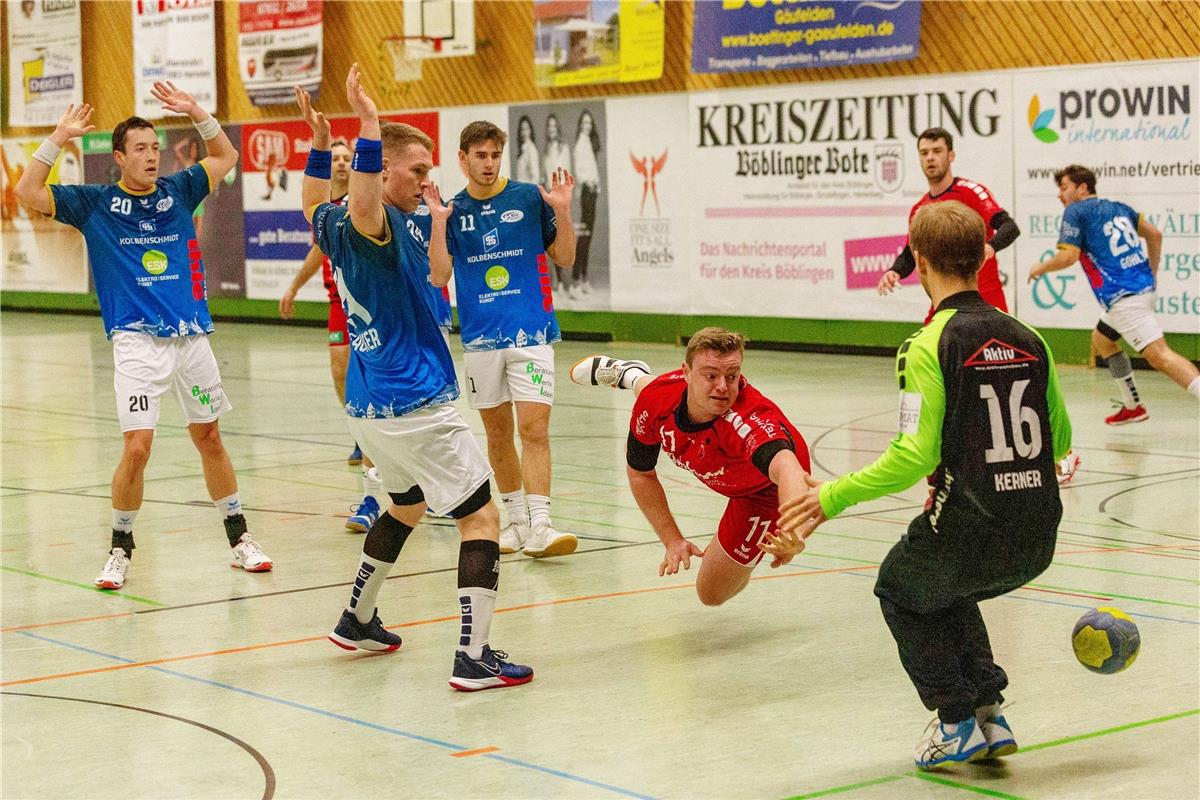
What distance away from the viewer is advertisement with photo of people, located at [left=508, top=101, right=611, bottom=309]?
856 inches

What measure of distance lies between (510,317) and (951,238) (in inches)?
161

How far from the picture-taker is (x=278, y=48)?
25.9 metres

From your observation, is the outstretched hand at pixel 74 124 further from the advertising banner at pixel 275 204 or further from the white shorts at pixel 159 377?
the advertising banner at pixel 275 204

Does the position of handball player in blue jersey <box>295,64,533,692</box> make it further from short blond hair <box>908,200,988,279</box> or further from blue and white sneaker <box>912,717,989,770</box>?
short blond hair <box>908,200,988,279</box>

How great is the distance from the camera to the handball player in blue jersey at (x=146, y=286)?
774 cm

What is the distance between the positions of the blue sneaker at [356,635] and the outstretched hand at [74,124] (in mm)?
2938

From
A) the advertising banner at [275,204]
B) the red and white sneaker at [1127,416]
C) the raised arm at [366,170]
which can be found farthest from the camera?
the advertising banner at [275,204]

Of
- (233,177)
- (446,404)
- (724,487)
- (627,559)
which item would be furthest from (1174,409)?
(233,177)

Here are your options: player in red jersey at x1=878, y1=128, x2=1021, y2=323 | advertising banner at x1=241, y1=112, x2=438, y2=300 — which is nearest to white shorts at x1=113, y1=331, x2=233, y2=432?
player in red jersey at x1=878, y1=128, x2=1021, y2=323

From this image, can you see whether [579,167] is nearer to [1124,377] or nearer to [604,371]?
[1124,377]

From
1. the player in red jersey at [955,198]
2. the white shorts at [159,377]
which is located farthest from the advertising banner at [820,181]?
the white shorts at [159,377]

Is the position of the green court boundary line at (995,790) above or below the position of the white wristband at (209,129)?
below

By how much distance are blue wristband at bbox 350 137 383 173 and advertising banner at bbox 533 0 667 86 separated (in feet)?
50.9

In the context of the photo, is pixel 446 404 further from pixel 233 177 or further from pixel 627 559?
pixel 233 177
